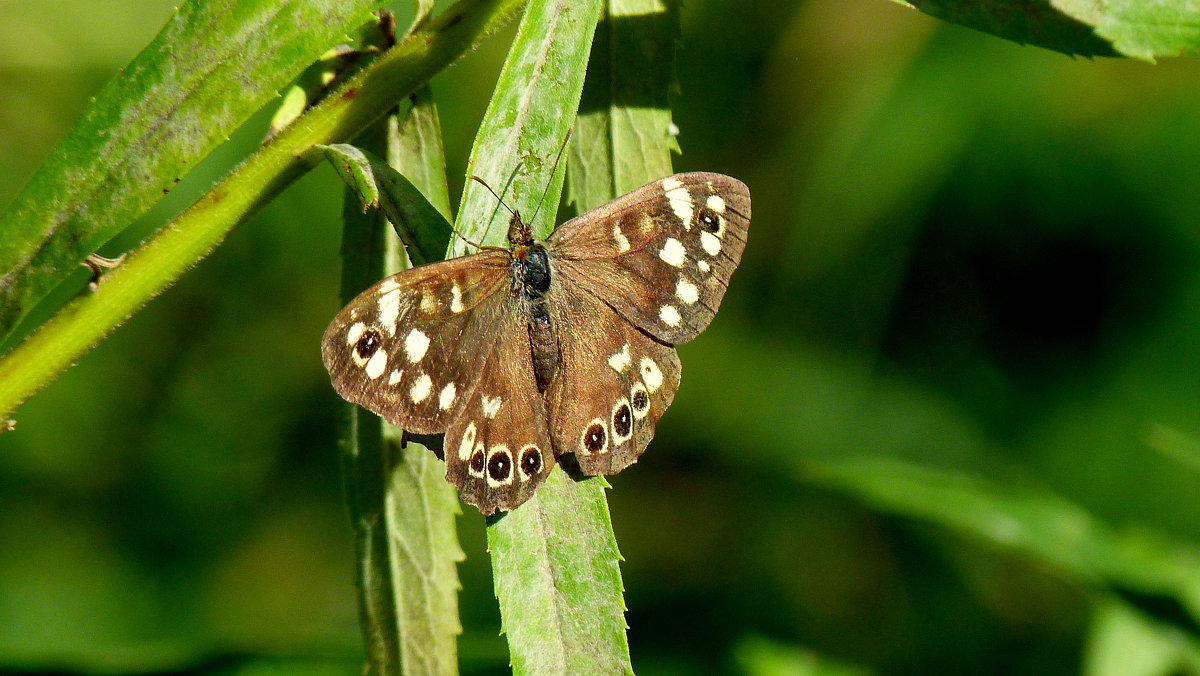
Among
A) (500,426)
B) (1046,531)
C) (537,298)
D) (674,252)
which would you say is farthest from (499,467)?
(1046,531)

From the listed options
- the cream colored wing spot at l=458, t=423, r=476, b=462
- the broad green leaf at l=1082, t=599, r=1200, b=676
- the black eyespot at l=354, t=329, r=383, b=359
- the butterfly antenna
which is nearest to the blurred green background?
the broad green leaf at l=1082, t=599, r=1200, b=676

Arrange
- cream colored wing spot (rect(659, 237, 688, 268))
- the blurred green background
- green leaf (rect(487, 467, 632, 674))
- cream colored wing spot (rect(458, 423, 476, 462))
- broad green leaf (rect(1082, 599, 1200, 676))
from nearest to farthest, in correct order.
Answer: green leaf (rect(487, 467, 632, 674)), cream colored wing spot (rect(458, 423, 476, 462)), cream colored wing spot (rect(659, 237, 688, 268)), broad green leaf (rect(1082, 599, 1200, 676)), the blurred green background

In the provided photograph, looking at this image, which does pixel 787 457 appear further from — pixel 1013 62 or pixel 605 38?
pixel 605 38

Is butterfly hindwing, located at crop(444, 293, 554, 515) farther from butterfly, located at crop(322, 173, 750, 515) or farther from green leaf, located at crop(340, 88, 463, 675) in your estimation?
green leaf, located at crop(340, 88, 463, 675)

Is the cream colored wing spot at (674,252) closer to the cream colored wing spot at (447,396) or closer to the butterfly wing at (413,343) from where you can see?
the butterfly wing at (413,343)

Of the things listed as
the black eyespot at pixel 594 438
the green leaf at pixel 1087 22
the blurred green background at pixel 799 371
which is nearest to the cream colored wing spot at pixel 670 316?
the black eyespot at pixel 594 438

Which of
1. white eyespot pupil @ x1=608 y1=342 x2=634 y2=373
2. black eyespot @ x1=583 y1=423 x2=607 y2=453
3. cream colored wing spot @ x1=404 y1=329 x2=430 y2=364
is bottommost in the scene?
black eyespot @ x1=583 y1=423 x2=607 y2=453

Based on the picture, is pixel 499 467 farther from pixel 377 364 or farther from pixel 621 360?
pixel 621 360

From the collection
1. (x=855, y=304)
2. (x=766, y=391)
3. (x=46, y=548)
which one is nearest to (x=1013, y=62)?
(x=855, y=304)
